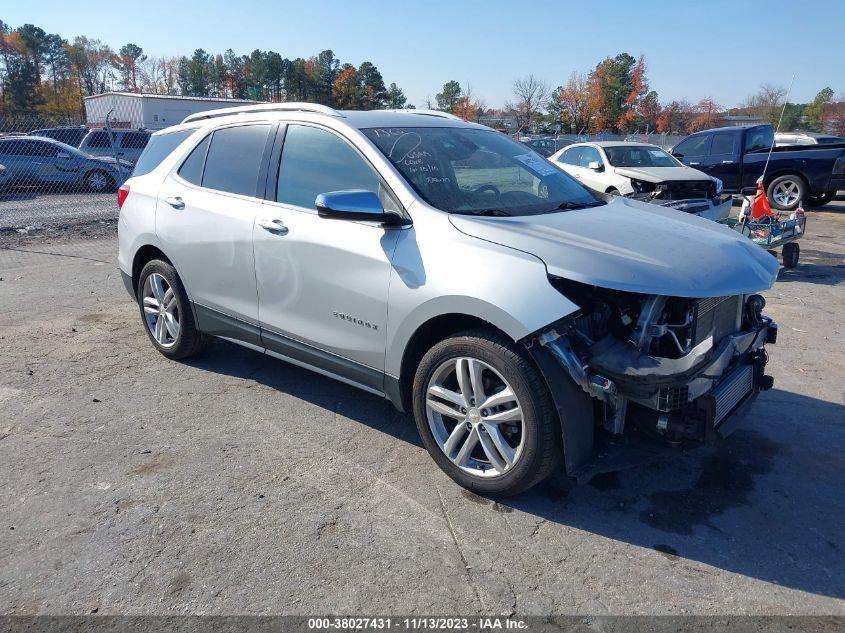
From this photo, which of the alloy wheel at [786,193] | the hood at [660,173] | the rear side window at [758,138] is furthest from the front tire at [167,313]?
the rear side window at [758,138]

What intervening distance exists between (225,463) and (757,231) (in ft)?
23.1

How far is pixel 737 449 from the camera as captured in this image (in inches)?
155

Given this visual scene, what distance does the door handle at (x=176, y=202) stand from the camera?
189 inches

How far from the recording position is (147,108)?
29969 mm

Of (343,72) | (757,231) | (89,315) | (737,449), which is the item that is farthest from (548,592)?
(343,72)

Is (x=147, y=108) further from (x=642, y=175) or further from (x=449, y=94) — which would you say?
(x=449, y=94)

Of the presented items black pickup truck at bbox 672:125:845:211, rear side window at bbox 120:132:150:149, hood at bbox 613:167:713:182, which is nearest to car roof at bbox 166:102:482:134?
hood at bbox 613:167:713:182

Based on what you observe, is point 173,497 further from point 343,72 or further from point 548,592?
point 343,72

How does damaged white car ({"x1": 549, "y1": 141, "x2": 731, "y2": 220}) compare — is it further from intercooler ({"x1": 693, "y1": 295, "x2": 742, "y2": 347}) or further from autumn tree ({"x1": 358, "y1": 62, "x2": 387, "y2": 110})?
autumn tree ({"x1": 358, "y1": 62, "x2": 387, "y2": 110})

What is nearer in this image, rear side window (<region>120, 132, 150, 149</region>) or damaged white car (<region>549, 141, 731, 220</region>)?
damaged white car (<region>549, 141, 731, 220</region>)

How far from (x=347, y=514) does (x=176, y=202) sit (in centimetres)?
280

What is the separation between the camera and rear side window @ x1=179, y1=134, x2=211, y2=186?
4812 millimetres

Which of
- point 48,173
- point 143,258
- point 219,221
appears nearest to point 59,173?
point 48,173

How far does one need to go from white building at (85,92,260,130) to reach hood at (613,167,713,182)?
1906 cm
